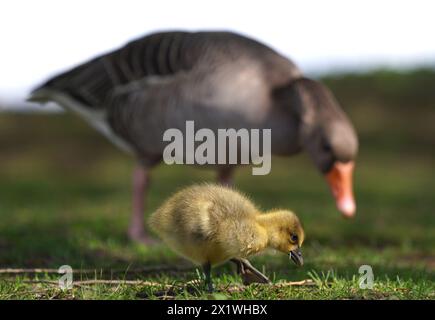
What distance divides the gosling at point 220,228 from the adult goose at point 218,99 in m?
2.66

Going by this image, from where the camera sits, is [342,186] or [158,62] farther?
[158,62]

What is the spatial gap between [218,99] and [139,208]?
173cm

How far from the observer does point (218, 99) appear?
22.6 feet

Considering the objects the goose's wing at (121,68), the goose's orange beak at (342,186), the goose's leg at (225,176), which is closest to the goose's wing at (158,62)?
the goose's wing at (121,68)

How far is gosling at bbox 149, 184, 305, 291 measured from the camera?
400cm

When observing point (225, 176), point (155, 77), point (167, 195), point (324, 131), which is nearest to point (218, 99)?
point (155, 77)

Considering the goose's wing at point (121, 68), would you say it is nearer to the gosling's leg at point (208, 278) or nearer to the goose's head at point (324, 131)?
the goose's head at point (324, 131)

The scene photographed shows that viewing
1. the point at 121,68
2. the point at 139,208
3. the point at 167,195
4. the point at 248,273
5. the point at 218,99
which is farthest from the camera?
the point at 167,195

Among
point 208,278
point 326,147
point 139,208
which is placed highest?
point 326,147

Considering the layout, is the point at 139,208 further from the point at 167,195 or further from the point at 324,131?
the point at 167,195

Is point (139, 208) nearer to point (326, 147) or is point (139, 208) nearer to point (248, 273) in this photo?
point (326, 147)

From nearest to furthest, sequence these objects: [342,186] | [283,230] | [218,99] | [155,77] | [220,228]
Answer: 1. [220,228]
2. [283,230]
3. [218,99]
4. [342,186]
5. [155,77]

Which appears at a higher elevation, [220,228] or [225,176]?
[225,176]

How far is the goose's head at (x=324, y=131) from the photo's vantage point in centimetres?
676
